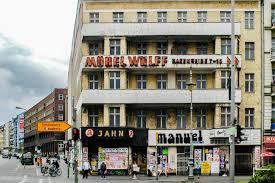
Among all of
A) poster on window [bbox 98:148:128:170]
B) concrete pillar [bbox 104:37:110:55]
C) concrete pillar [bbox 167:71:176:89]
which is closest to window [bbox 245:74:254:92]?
concrete pillar [bbox 167:71:176:89]

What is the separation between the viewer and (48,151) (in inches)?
7293

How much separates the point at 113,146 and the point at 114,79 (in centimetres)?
616

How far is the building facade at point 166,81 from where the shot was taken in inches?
2362

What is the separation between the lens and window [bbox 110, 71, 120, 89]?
197 feet

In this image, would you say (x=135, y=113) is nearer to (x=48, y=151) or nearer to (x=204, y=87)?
(x=204, y=87)

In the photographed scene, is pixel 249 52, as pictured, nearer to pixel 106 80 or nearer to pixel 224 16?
pixel 224 16

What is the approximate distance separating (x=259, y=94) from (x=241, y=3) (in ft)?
27.9

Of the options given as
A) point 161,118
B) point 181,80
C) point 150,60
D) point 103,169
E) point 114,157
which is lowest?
point 103,169

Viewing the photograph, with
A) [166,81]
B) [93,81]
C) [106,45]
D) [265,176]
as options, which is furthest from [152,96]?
[265,176]

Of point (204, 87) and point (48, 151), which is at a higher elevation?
point (204, 87)

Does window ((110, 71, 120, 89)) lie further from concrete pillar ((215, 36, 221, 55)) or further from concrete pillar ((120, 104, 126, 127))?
concrete pillar ((215, 36, 221, 55))

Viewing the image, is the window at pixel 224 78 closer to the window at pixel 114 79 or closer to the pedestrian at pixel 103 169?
the window at pixel 114 79

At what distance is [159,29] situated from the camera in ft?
197

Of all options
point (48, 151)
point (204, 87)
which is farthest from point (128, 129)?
point (48, 151)
